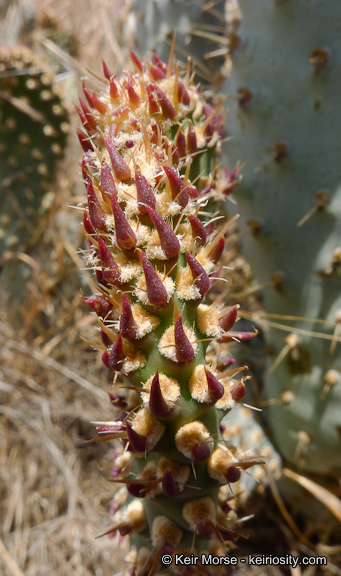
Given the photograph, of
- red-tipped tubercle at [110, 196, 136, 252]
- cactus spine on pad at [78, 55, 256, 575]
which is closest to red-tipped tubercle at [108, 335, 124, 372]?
cactus spine on pad at [78, 55, 256, 575]

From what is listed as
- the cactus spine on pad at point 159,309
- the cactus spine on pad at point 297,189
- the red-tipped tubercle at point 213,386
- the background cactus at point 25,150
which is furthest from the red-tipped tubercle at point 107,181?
the background cactus at point 25,150

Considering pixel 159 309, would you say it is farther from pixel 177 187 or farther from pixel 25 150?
pixel 25 150

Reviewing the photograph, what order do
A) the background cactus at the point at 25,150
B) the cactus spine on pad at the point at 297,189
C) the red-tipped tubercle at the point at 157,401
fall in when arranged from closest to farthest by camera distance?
the red-tipped tubercle at the point at 157,401 → the cactus spine on pad at the point at 297,189 → the background cactus at the point at 25,150

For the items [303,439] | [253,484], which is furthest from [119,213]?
[253,484]

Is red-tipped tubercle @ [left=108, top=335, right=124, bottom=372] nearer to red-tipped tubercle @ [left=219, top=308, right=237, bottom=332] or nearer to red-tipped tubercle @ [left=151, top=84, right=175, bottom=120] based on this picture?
red-tipped tubercle @ [left=219, top=308, right=237, bottom=332]

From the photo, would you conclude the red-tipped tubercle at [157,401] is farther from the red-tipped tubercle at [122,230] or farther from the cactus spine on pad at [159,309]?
the red-tipped tubercle at [122,230]
